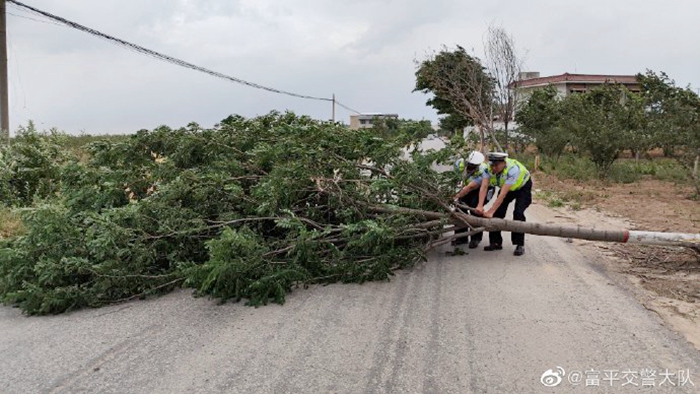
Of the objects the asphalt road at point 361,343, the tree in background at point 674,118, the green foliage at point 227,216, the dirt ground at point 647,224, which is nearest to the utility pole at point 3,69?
the green foliage at point 227,216

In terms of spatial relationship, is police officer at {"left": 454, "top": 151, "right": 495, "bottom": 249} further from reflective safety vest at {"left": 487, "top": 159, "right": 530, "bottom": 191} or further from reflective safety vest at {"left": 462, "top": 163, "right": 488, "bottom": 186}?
reflective safety vest at {"left": 487, "top": 159, "right": 530, "bottom": 191}

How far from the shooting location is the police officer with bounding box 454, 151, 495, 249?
263 inches

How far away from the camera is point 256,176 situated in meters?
5.88

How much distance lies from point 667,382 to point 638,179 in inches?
607

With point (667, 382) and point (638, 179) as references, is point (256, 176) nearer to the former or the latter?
point (667, 382)

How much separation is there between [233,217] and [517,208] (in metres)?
3.60

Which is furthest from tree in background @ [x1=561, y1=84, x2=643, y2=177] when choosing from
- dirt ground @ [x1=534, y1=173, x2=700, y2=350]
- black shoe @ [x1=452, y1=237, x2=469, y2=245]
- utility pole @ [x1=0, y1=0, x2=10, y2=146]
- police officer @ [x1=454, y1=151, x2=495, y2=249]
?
utility pole @ [x1=0, y1=0, x2=10, y2=146]

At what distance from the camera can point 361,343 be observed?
152 inches

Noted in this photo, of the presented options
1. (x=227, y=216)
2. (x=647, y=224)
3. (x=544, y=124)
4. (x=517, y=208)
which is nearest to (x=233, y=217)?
(x=227, y=216)

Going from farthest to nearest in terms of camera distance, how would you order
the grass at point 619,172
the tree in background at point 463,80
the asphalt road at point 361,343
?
the tree in background at point 463,80 < the grass at point 619,172 < the asphalt road at point 361,343

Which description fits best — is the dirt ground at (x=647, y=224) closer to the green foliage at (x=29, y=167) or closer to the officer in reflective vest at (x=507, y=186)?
the officer in reflective vest at (x=507, y=186)

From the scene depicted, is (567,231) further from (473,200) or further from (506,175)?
(473,200)

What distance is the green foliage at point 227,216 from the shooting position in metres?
4.70

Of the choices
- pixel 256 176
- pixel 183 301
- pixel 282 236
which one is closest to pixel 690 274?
pixel 282 236
